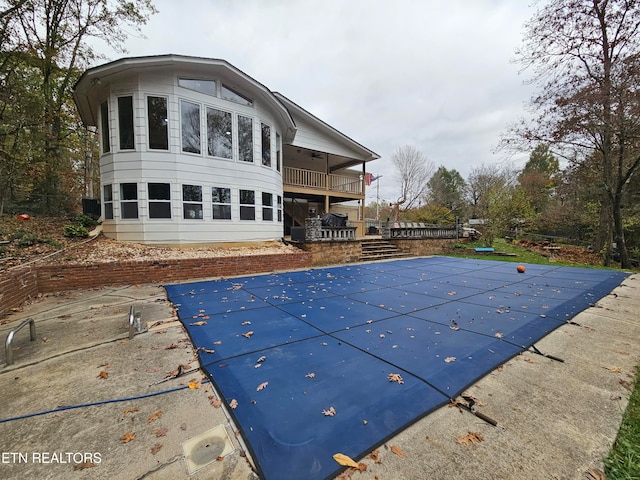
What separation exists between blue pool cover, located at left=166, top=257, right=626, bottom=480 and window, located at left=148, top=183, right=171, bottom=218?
3.59 metres

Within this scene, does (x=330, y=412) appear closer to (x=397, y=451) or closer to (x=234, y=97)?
(x=397, y=451)

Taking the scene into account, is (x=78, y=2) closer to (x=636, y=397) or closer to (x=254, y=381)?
(x=254, y=381)

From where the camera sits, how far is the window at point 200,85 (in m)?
9.12

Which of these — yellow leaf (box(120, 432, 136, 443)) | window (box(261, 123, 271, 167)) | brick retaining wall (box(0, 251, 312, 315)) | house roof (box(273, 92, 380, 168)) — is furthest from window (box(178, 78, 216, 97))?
yellow leaf (box(120, 432, 136, 443))

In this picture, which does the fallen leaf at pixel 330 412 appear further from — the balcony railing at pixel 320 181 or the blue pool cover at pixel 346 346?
the balcony railing at pixel 320 181

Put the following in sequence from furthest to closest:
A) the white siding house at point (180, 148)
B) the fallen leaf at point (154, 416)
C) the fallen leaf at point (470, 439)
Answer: the white siding house at point (180, 148) < the fallen leaf at point (154, 416) < the fallen leaf at point (470, 439)

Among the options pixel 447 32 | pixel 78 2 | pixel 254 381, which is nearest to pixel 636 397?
pixel 254 381

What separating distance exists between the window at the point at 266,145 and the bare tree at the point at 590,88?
11.1 m

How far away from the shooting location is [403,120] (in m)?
27.4

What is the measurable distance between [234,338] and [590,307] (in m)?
6.26

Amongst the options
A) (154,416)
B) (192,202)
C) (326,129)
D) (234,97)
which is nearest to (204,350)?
(154,416)

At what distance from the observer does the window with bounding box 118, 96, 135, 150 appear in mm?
8836

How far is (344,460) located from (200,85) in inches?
448

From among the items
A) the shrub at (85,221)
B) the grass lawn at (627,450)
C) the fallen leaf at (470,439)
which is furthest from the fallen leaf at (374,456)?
the shrub at (85,221)
